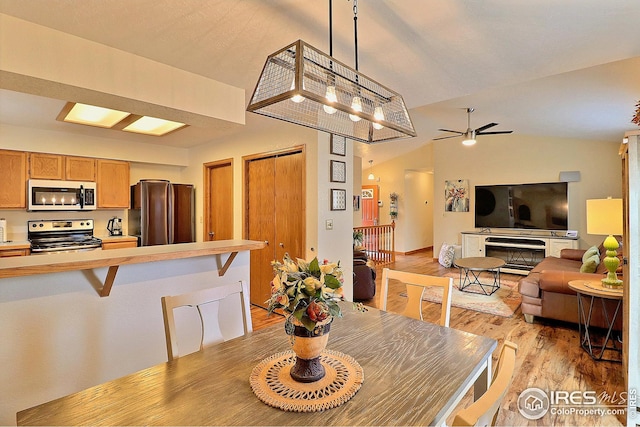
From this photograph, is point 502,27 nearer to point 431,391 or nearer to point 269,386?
point 431,391

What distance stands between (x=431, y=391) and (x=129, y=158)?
5.01 meters

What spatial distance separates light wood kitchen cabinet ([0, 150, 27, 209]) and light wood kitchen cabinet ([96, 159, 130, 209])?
77 cm

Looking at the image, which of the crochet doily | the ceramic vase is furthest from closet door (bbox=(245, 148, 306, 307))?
the ceramic vase

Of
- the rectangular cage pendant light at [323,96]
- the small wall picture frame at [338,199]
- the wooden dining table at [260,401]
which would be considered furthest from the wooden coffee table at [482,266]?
the rectangular cage pendant light at [323,96]

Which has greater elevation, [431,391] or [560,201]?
[560,201]

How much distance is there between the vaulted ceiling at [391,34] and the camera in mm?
1605

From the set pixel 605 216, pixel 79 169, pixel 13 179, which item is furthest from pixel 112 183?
pixel 605 216

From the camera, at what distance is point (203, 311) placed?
1593 millimetres

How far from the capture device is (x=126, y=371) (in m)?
2.08

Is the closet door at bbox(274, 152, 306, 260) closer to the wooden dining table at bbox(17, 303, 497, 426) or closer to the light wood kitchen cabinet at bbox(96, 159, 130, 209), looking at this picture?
the wooden dining table at bbox(17, 303, 497, 426)

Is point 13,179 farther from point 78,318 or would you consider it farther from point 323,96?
point 323,96

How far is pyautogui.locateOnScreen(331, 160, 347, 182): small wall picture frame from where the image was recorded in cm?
363

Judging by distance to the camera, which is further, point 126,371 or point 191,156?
point 191,156

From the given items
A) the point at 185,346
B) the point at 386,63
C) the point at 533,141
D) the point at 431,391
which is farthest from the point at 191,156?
the point at 533,141
